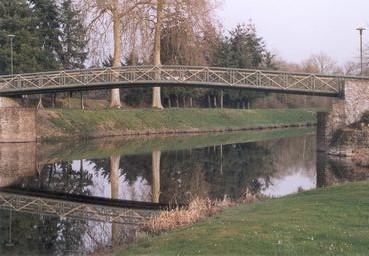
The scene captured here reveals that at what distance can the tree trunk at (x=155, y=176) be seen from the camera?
22192 millimetres

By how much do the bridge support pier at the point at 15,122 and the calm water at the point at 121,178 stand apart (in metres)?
2.72

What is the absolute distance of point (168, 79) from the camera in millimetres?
41344

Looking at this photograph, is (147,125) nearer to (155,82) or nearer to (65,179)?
(155,82)

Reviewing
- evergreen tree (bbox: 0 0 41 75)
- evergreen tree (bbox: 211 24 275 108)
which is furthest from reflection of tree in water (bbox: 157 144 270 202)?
evergreen tree (bbox: 211 24 275 108)

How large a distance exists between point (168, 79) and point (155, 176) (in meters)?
14.7

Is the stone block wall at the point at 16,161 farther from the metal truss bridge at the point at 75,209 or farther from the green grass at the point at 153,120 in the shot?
the green grass at the point at 153,120

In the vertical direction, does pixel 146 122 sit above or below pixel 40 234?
above

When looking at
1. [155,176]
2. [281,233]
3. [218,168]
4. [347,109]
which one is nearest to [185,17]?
[347,109]

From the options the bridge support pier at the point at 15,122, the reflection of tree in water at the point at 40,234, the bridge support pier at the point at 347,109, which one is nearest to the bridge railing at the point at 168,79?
the bridge support pier at the point at 347,109

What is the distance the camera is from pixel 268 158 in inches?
1405

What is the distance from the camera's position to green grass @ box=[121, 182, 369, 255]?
978 centimetres

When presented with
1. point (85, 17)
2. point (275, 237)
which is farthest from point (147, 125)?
point (275, 237)

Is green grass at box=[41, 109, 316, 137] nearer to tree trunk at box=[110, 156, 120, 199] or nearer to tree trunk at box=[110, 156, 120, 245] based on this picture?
tree trunk at box=[110, 156, 120, 199]

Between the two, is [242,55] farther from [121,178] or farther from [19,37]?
[121,178]
